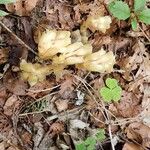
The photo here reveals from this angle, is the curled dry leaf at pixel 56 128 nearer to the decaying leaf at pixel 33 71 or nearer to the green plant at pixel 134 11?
the decaying leaf at pixel 33 71

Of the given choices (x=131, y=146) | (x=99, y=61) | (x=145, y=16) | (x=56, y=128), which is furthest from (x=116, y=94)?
(x=145, y=16)

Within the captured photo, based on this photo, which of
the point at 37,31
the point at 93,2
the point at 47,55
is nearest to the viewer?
the point at 47,55

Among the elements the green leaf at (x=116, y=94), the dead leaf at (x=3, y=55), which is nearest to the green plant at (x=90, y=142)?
the green leaf at (x=116, y=94)

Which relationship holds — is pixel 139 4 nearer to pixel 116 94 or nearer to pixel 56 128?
pixel 116 94

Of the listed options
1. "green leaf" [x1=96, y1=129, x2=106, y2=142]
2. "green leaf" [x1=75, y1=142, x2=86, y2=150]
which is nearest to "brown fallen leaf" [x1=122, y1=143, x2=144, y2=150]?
"green leaf" [x1=96, y1=129, x2=106, y2=142]

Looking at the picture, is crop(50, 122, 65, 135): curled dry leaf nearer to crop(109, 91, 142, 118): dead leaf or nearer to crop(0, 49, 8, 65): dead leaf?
crop(109, 91, 142, 118): dead leaf

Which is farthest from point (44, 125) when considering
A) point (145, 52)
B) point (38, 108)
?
point (145, 52)

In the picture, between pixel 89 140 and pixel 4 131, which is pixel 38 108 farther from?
pixel 89 140
